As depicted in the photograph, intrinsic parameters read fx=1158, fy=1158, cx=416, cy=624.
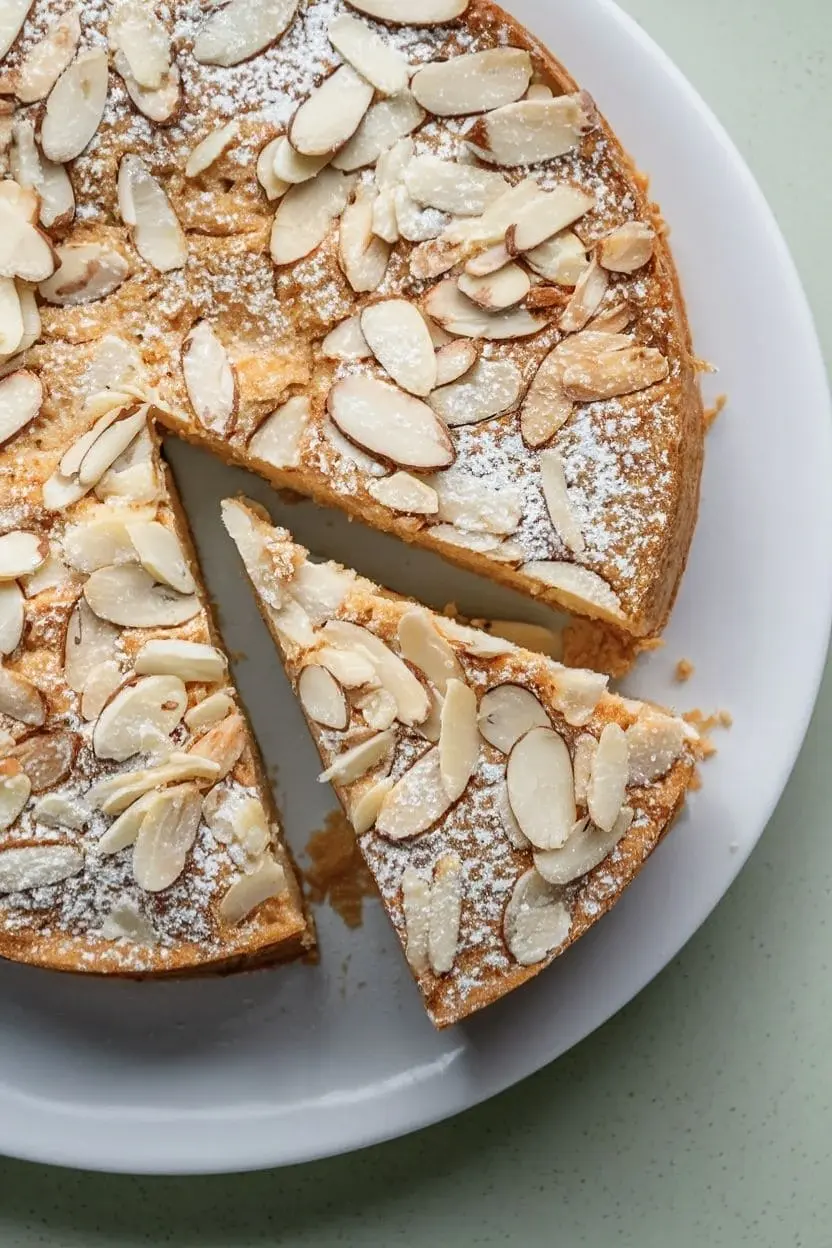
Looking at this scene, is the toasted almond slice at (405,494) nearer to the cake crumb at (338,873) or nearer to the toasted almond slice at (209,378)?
the toasted almond slice at (209,378)

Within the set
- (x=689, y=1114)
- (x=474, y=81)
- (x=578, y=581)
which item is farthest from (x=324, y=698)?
(x=689, y=1114)

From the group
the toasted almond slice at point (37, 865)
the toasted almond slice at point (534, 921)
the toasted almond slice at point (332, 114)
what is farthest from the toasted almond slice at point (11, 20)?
the toasted almond slice at point (534, 921)

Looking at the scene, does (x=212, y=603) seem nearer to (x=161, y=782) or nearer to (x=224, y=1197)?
(x=161, y=782)

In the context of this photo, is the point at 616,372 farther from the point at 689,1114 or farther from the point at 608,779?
the point at 689,1114

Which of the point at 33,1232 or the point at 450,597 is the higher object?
the point at 450,597

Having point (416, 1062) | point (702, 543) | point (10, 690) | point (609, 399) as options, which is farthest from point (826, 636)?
point (10, 690)
